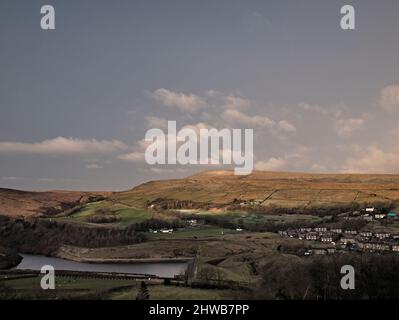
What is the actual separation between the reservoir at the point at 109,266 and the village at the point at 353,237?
418 inches

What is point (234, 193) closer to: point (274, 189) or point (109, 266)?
point (274, 189)

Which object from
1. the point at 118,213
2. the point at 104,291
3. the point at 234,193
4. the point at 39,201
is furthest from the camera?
the point at 234,193

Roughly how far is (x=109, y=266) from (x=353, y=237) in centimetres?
2173

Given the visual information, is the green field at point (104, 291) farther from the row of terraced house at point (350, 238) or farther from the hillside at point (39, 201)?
the hillside at point (39, 201)

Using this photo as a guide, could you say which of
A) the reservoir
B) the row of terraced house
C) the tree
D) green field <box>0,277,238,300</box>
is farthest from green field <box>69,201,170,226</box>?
the tree

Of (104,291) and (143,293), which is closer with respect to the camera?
(143,293)

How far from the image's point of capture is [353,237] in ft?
132

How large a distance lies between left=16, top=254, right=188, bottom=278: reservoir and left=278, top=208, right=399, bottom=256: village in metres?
10.6

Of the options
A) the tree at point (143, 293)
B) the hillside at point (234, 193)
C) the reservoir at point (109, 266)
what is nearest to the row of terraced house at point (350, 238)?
the reservoir at point (109, 266)

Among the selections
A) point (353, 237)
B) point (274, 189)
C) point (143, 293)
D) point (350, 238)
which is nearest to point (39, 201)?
point (274, 189)

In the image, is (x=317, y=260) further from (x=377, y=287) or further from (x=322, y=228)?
(x=322, y=228)

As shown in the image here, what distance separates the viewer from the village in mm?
33625
